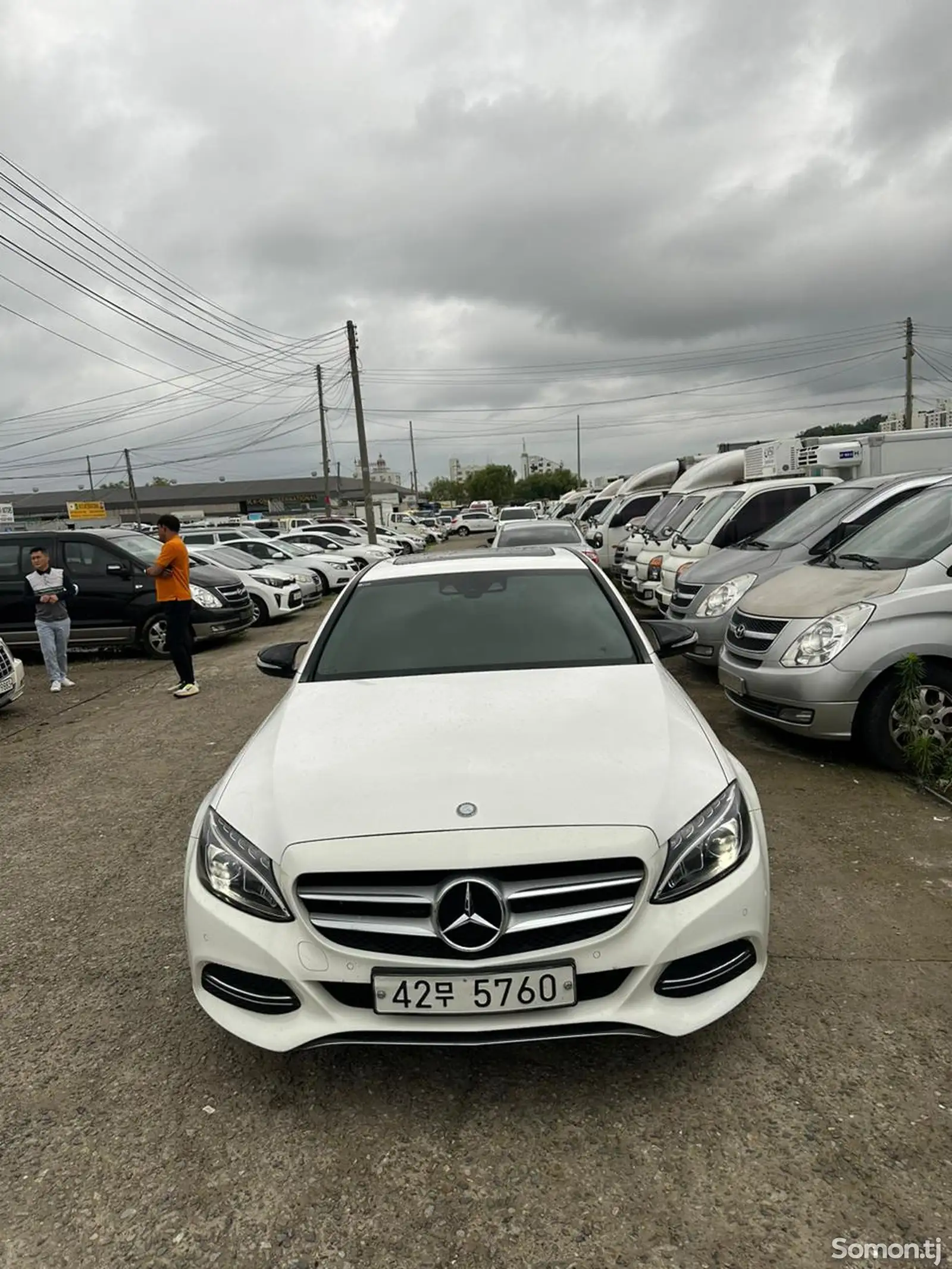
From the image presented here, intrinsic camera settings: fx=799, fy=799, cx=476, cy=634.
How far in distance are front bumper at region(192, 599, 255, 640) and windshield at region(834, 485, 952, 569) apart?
835 centimetres

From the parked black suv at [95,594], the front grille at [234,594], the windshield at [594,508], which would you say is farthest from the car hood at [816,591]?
the windshield at [594,508]

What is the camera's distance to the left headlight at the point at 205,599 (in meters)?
11.3

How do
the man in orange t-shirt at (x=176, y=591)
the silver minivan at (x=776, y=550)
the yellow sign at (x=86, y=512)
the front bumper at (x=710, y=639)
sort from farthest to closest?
the yellow sign at (x=86, y=512) < the man in orange t-shirt at (x=176, y=591) < the front bumper at (x=710, y=639) < the silver minivan at (x=776, y=550)

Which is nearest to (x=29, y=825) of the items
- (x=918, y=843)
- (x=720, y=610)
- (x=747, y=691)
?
(x=747, y=691)

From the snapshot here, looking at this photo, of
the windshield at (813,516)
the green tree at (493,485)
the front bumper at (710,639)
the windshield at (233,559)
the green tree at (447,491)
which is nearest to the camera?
the front bumper at (710,639)

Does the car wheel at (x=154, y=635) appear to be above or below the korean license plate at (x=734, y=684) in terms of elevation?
below

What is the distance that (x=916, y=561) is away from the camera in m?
5.18

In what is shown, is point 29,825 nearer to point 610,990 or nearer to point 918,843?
point 610,990

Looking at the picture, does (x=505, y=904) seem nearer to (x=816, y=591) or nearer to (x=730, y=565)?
(x=816, y=591)

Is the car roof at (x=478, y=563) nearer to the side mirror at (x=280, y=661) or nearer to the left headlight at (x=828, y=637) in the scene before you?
the side mirror at (x=280, y=661)

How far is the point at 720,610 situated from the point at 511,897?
5.83 metres

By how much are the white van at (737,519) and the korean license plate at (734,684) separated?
14.5 feet

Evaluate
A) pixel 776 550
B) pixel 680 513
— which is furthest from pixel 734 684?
pixel 680 513

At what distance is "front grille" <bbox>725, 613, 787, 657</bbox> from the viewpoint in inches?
213
